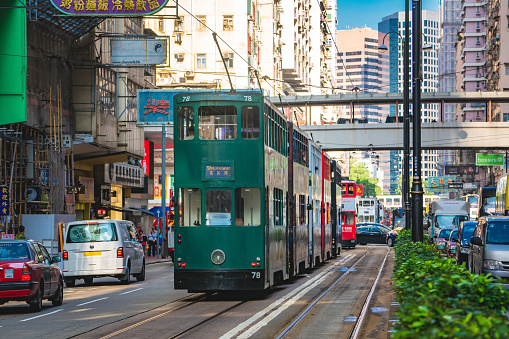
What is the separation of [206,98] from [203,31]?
62.6 metres

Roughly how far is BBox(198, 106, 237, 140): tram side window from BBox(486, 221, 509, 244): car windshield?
6547 mm

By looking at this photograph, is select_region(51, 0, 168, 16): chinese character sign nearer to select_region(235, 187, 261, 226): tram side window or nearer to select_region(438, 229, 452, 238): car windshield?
select_region(235, 187, 261, 226): tram side window

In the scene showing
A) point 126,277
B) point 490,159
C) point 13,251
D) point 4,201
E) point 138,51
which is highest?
point 138,51

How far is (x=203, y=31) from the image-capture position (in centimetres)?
7981

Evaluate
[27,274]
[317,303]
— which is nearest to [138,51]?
[27,274]

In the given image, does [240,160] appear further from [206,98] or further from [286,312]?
[286,312]

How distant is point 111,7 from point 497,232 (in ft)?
54.9

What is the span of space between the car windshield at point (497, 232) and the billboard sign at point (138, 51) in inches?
774

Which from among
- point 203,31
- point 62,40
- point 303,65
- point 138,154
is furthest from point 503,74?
point 62,40

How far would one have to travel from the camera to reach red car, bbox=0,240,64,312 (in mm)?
17125

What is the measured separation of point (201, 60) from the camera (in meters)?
79.0

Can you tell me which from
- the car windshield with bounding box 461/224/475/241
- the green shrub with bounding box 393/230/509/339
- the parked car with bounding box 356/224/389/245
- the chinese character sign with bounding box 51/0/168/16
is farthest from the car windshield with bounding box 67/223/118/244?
the parked car with bounding box 356/224/389/245

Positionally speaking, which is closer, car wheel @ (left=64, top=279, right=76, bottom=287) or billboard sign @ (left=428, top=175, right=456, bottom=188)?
car wheel @ (left=64, top=279, right=76, bottom=287)

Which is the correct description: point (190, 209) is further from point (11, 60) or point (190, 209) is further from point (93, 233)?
point (11, 60)
